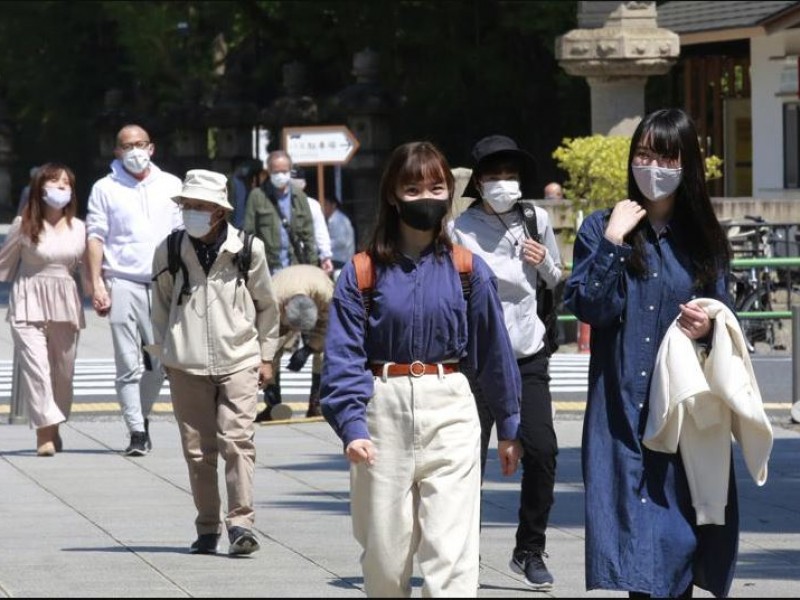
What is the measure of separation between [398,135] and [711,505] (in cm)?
2928

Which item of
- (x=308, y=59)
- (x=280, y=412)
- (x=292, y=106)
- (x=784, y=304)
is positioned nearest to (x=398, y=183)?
(x=280, y=412)

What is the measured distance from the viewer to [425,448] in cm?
626

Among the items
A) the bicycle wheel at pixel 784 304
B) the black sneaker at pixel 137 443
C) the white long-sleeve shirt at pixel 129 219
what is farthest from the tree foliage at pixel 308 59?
the black sneaker at pixel 137 443

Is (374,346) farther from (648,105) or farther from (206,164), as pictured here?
(206,164)

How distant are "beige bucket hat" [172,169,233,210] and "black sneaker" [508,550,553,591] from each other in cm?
199

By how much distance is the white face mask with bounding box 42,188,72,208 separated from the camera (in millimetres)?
12312

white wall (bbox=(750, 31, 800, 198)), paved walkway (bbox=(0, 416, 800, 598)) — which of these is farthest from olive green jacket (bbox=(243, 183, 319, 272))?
white wall (bbox=(750, 31, 800, 198))

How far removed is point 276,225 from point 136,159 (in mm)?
3011

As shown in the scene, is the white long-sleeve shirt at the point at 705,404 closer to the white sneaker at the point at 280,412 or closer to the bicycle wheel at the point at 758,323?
the white sneaker at the point at 280,412

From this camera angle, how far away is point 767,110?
34.3 metres

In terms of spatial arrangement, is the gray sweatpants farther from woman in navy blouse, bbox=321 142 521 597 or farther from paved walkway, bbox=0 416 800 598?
woman in navy blouse, bbox=321 142 521 597

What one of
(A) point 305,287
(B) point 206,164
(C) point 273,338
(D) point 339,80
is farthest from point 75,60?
(C) point 273,338

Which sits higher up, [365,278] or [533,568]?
[365,278]

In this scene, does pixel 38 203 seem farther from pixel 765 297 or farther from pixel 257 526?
pixel 765 297
